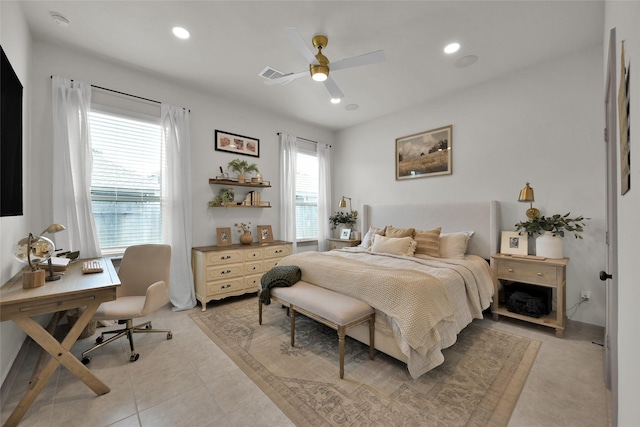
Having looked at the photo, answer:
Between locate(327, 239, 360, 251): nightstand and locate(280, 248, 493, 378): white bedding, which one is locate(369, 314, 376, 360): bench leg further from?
locate(327, 239, 360, 251): nightstand

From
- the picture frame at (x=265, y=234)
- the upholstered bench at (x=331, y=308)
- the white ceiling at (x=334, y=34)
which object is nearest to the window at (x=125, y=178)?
the white ceiling at (x=334, y=34)

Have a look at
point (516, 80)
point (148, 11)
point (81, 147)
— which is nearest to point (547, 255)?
point (516, 80)

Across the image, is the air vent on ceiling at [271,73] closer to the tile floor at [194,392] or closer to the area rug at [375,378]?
the area rug at [375,378]

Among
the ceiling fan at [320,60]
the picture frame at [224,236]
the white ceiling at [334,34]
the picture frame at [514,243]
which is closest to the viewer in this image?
the ceiling fan at [320,60]

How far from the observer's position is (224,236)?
3996mm

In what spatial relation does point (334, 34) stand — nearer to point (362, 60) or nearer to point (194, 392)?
point (362, 60)

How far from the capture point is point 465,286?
261 centimetres

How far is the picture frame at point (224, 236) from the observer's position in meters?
3.94

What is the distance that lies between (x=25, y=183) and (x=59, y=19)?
1557 mm

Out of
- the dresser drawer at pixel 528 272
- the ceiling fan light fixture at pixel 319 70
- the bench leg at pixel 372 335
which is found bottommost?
the bench leg at pixel 372 335

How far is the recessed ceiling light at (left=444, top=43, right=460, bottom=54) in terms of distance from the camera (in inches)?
109

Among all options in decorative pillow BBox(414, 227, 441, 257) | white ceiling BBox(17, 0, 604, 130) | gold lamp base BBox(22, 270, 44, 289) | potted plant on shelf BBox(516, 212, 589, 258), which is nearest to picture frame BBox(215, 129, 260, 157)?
white ceiling BBox(17, 0, 604, 130)

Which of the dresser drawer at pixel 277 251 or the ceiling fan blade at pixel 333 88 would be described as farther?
the dresser drawer at pixel 277 251

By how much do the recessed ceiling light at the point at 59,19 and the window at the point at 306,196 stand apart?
3.33m
